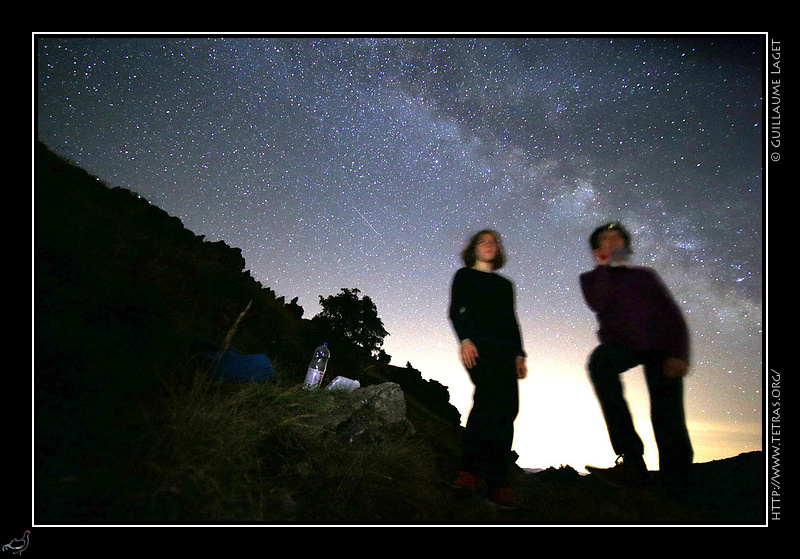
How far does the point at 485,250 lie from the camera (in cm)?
321

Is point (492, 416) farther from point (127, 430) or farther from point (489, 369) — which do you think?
point (127, 430)

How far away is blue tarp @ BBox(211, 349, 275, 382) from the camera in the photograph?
2.95 m

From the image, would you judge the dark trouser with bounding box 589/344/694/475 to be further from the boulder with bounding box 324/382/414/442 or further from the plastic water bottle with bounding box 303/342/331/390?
the plastic water bottle with bounding box 303/342/331/390

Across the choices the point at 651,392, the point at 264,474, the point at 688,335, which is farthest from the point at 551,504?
the point at 264,474

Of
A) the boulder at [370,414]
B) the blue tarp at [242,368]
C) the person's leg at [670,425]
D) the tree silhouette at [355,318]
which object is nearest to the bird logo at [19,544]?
the blue tarp at [242,368]

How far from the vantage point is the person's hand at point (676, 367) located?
2633mm

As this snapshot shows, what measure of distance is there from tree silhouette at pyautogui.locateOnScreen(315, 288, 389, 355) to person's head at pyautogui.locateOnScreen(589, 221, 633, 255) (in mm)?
6406

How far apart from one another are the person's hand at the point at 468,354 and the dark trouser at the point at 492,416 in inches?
5.5

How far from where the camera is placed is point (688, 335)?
8.80ft

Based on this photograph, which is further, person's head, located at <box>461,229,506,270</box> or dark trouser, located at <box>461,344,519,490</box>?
person's head, located at <box>461,229,506,270</box>

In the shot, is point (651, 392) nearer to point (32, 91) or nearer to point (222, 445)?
point (222, 445)

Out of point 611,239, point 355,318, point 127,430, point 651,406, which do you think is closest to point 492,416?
point 651,406

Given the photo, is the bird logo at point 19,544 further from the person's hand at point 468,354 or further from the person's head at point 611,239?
the person's head at point 611,239

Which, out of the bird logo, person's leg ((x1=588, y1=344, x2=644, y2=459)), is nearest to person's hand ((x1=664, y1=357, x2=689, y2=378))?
person's leg ((x1=588, y1=344, x2=644, y2=459))
